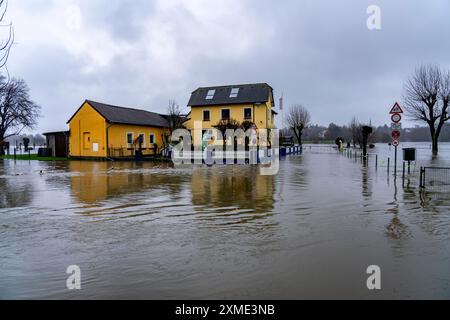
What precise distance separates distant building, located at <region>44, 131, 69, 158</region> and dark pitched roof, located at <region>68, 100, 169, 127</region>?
5.30 metres

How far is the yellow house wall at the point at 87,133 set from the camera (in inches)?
1346

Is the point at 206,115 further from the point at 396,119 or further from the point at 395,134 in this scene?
the point at 396,119

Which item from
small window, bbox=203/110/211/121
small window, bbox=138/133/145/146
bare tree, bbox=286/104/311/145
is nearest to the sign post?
small window, bbox=203/110/211/121

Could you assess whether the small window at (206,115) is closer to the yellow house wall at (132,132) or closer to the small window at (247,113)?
the small window at (247,113)

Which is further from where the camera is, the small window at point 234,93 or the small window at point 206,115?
the small window at point 206,115

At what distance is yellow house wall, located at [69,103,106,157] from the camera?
112 feet

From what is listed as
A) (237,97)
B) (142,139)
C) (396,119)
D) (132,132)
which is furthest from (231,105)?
(396,119)

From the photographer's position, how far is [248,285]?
4.57m

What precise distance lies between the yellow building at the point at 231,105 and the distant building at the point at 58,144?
1369cm

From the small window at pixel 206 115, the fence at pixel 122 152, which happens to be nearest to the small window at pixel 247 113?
the small window at pixel 206 115

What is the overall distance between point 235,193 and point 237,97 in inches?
1157

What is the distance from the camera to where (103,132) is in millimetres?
34031
